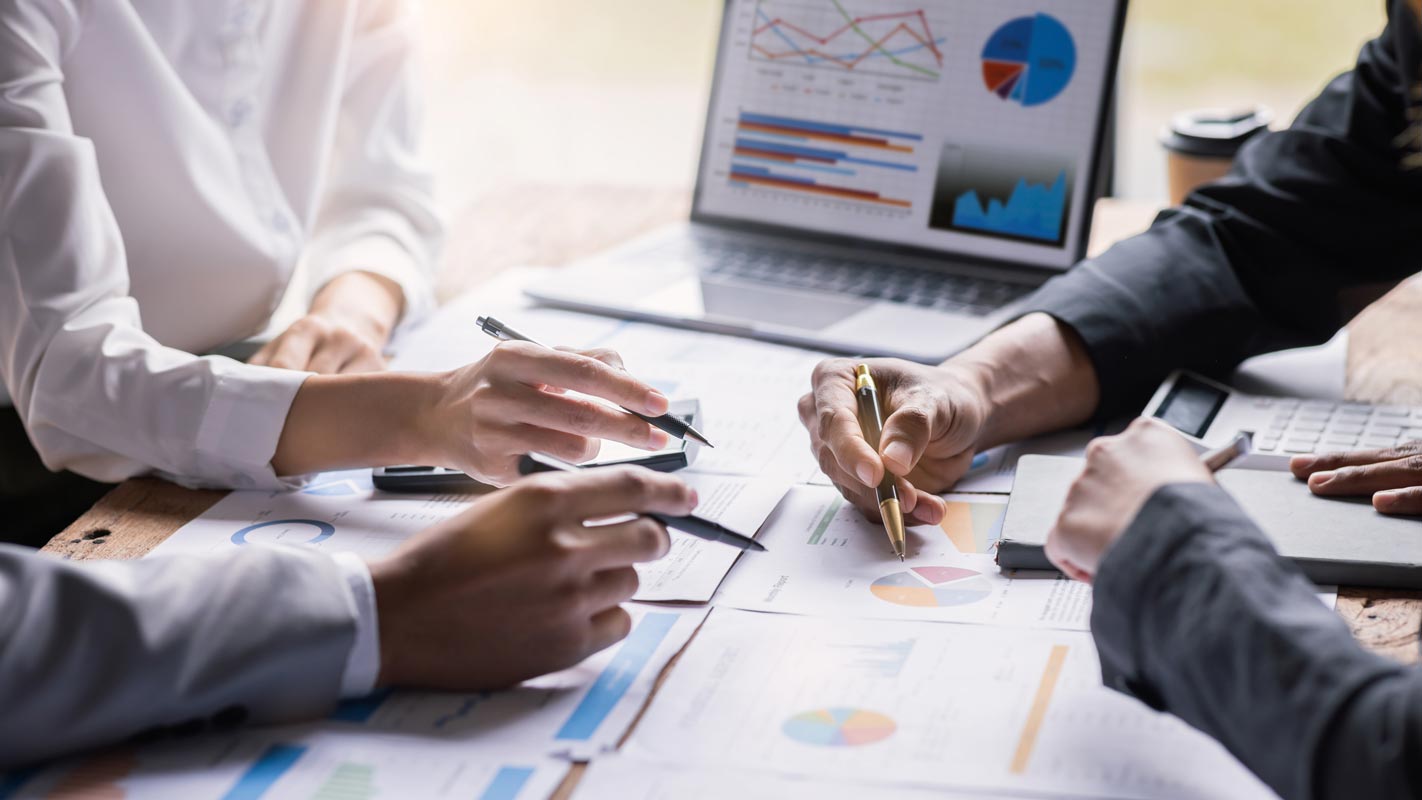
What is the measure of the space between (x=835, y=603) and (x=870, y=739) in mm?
156

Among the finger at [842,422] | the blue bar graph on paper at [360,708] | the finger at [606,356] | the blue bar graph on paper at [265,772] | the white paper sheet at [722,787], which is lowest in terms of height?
the blue bar graph on paper at [265,772]

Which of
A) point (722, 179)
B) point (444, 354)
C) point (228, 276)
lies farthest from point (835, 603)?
point (722, 179)

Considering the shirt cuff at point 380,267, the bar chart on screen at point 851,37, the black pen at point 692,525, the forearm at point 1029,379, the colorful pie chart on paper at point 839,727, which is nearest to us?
the colorful pie chart on paper at point 839,727

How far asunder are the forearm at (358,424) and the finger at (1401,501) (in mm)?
704

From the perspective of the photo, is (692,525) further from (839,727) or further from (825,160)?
(825,160)

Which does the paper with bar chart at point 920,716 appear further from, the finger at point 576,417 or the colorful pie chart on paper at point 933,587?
the finger at point 576,417

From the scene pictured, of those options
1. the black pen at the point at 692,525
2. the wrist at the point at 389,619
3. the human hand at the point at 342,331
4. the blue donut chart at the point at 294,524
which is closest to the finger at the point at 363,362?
the human hand at the point at 342,331

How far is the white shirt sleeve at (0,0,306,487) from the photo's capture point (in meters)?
0.99

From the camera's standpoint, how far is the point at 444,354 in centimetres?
129

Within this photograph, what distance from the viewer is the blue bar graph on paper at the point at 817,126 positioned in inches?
59.1

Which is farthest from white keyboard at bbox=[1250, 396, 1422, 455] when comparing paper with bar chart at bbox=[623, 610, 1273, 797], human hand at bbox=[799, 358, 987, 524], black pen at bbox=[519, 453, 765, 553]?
black pen at bbox=[519, 453, 765, 553]

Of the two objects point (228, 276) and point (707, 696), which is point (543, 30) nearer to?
Answer: point (228, 276)

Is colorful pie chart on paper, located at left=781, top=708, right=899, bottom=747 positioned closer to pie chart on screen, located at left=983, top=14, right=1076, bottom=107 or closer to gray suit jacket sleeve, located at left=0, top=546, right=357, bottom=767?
gray suit jacket sleeve, located at left=0, top=546, right=357, bottom=767

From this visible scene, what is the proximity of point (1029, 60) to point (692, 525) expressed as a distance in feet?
2.94
